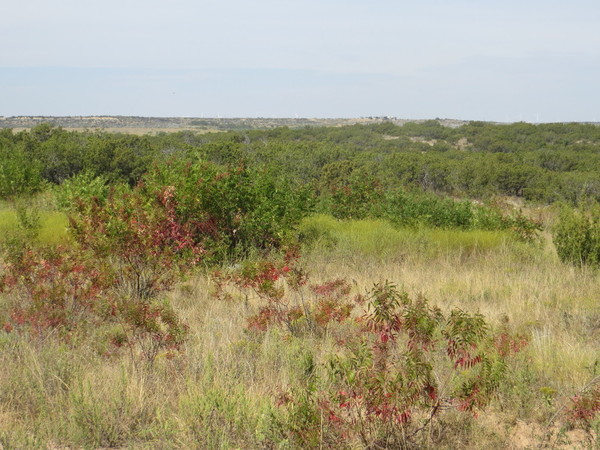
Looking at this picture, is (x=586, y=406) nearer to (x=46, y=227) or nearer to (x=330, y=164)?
(x=46, y=227)

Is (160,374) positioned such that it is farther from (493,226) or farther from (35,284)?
(493,226)

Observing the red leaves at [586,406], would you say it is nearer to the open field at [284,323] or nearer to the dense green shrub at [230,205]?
the open field at [284,323]

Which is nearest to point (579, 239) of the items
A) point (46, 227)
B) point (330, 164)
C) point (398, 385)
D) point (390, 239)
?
point (390, 239)

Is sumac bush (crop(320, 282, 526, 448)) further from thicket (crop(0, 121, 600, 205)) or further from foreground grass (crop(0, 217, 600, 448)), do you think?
thicket (crop(0, 121, 600, 205))

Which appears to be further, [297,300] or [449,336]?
[297,300]

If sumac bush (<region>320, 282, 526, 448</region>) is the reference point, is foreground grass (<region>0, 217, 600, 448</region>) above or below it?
below

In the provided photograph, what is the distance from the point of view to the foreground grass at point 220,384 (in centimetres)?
360

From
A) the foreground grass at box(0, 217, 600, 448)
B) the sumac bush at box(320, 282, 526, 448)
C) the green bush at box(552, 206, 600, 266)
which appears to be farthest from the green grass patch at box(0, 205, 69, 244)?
the green bush at box(552, 206, 600, 266)

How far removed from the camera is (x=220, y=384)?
13.4 feet

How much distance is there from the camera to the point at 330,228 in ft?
36.1

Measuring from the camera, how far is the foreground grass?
11.8ft

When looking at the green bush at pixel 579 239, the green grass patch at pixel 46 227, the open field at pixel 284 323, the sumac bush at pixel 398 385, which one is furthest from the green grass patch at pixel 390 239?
the sumac bush at pixel 398 385

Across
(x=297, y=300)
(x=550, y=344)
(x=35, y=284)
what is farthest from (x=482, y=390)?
(x=35, y=284)

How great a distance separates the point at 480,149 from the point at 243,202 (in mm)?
50590
